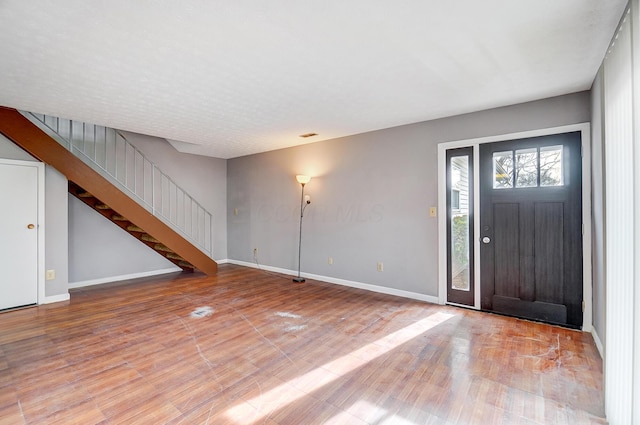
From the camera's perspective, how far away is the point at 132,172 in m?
5.52

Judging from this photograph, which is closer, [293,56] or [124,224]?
[293,56]

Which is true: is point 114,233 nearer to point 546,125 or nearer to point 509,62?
point 509,62

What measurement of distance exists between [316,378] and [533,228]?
2963 millimetres

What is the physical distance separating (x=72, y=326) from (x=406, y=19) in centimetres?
438

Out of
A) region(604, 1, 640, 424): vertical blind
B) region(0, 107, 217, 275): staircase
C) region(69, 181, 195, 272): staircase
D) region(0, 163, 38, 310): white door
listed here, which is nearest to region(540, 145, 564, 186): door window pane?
region(604, 1, 640, 424): vertical blind

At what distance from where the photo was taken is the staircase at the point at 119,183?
3893mm

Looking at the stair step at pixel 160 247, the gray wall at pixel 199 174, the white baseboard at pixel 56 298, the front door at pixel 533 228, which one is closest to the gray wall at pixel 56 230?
the white baseboard at pixel 56 298

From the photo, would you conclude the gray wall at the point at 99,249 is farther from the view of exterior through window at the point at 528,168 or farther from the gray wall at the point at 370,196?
the view of exterior through window at the point at 528,168

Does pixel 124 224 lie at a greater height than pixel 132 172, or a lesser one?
lesser

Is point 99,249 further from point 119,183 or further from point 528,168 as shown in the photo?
point 528,168

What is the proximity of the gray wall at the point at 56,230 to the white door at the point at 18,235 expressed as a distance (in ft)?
0.40

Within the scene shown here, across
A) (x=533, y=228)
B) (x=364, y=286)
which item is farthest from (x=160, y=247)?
(x=533, y=228)

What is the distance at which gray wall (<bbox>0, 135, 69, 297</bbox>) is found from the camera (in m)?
4.09

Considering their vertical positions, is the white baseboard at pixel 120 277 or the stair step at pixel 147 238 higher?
the stair step at pixel 147 238
